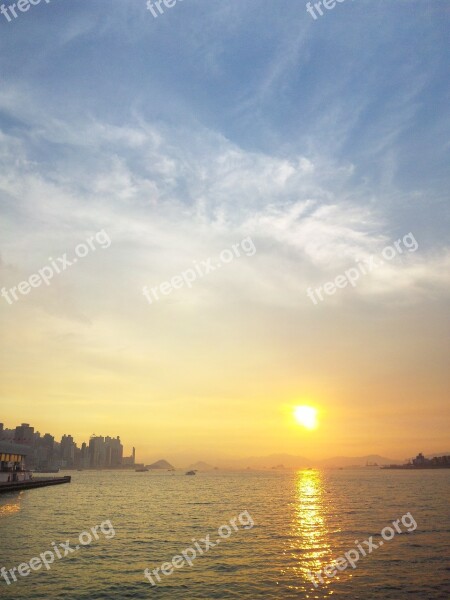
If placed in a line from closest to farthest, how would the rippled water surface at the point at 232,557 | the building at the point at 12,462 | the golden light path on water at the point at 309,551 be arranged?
the rippled water surface at the point at 232,557
the golden light path on water at the point at 309,551
the building at the point at 12,462

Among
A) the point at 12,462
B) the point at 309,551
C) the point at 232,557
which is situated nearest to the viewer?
the point at 232,557

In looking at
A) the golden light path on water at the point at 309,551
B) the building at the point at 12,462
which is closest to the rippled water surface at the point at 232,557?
the golden light path on water at the point at 309,551

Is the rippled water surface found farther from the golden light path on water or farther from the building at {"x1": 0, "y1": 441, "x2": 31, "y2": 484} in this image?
the building at {"x1": 0, "y1": 441, "x2": 31, "y2": 484}

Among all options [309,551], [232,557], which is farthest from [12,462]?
[309,551]

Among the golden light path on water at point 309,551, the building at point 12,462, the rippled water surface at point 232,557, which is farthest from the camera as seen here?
the building at point 12,462

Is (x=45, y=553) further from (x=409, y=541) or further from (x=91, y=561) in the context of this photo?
(x=409, y=541)

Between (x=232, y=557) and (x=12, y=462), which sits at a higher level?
(x=12, y=462)

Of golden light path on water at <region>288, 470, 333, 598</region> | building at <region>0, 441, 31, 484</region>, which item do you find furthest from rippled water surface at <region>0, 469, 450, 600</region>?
building at <region>0, 441, 31, 484</region>

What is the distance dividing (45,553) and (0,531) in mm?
16330

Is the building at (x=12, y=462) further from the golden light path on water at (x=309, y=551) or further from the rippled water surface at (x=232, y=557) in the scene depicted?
the golden light path on water at (x=309, y=551)

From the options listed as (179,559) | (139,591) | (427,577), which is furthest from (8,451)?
(427,577)

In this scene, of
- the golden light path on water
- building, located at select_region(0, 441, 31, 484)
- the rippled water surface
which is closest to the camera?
the rippled water surface

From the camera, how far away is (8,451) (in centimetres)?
10894

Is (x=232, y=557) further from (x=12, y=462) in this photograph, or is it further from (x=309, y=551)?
(x=12, y=462)
